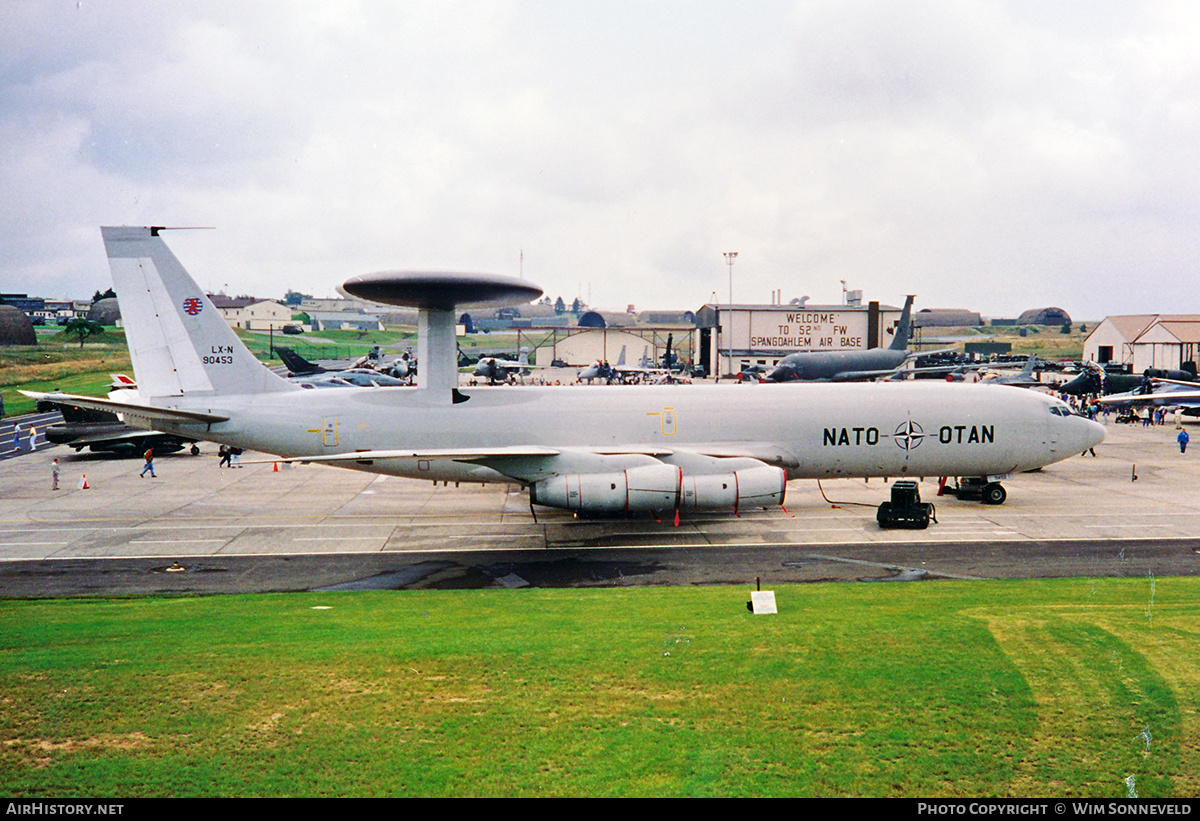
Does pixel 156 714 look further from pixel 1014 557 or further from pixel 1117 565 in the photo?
pixel 1117 565

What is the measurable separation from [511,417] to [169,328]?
13048 mm

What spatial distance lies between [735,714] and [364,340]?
195 m

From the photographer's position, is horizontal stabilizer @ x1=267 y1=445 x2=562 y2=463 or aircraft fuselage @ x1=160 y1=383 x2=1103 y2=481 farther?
aircraft fuselage @ x1=160 y1=383 x2=1103 y2=481

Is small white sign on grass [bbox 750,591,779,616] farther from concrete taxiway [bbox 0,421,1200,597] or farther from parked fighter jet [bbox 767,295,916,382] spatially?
parked fighter jet [bbox 767,295,916,382]

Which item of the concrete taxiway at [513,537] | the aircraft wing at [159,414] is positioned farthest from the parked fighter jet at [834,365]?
the aircraft wing at [159,414]

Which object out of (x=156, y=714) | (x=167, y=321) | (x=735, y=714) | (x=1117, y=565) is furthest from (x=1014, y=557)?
(x=167, y=321)

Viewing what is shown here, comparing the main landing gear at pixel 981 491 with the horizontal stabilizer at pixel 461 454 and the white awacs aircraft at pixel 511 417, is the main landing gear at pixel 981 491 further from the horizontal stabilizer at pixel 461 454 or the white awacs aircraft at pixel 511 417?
the horizontal stabilizer at pixel 461 454

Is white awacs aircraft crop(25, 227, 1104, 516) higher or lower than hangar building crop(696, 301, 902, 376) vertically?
lower

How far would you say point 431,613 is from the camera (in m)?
17.6

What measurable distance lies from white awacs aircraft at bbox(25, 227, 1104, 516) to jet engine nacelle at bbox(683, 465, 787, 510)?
1.34ft

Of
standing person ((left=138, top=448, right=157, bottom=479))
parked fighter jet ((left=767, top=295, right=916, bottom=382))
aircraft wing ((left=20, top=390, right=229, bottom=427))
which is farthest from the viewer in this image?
parked fighter jet ((left=767, top=295, right=916, bottom=382))

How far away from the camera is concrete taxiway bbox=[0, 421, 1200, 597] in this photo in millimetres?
22531

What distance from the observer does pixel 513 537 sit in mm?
27672

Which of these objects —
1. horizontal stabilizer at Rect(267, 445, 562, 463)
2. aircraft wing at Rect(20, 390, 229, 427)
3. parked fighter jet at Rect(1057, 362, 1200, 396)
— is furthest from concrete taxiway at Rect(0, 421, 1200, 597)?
parked fighter jet at Rect(1057, 362, 1200, 396)
